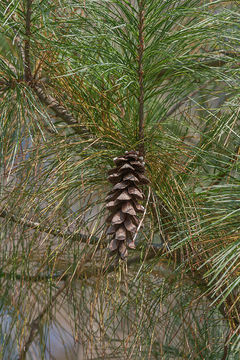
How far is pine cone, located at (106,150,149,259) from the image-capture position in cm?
53

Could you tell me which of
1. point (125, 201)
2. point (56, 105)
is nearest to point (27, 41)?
point (56, 105)

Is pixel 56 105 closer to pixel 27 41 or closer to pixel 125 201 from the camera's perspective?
pixel 27 41

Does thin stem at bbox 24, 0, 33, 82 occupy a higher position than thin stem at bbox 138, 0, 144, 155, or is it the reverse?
thin stem at bbox 24, 0, 33, 82

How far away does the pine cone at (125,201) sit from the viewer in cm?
53

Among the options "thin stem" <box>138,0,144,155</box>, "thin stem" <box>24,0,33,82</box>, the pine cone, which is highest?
"thin stem" <box>24,0,33,82</box>

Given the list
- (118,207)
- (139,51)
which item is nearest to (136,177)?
(118,207)

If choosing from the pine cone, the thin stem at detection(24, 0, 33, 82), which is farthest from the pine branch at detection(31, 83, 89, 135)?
the pine cone

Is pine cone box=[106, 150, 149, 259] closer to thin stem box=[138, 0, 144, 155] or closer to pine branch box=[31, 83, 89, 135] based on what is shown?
thin stem box=[138, 0, 144, 155]

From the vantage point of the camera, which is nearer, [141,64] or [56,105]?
[141,64]

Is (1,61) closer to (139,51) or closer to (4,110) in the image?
(4,110)

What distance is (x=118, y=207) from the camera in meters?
0.56

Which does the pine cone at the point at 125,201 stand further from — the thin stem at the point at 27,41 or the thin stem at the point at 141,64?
the thin stem at the point at 27,41

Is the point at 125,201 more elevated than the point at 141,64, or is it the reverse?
the point at 141,64

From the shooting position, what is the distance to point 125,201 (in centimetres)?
55
